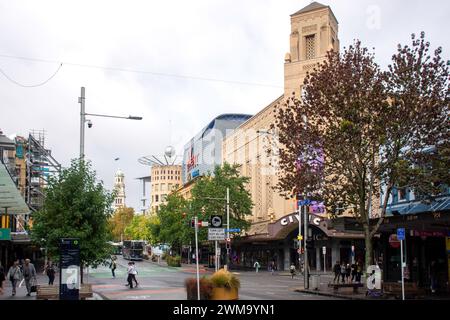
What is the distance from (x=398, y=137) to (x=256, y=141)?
165 feet

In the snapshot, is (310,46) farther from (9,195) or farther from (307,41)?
(9,195)

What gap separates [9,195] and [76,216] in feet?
49.8

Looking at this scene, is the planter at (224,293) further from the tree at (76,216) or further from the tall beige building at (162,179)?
the tall beige building at (162,179)

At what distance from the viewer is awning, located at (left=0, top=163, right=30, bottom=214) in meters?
33.1

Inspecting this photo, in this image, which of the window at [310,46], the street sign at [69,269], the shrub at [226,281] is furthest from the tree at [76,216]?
the window at [310,46]

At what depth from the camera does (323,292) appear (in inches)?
1299

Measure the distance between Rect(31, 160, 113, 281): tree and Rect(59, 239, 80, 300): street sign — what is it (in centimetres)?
446

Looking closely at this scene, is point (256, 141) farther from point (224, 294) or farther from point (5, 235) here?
point (224, 294)

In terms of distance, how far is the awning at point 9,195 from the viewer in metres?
33.1

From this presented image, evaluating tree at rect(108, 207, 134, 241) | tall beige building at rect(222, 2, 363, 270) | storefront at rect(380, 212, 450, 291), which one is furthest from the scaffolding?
tree at rect(108, 207, 134, 241)

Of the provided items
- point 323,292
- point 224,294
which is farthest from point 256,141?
point 224,294

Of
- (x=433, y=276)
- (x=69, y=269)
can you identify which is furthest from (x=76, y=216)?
(x=433, y=276)

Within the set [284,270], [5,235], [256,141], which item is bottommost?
[284,270]

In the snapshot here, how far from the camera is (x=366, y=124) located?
27.3 m
